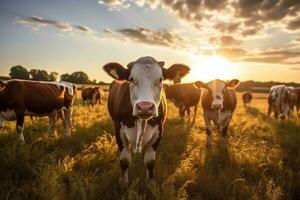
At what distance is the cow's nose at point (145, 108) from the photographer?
148 inches

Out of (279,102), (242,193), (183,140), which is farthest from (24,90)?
(279,102)

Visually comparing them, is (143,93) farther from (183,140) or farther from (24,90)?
(24,90)

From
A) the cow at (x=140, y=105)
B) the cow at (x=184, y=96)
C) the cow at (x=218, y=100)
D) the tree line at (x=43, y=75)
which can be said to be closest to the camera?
the cow at (x=140, y=105)

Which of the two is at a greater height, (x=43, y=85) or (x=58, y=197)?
(x=43, y=85)

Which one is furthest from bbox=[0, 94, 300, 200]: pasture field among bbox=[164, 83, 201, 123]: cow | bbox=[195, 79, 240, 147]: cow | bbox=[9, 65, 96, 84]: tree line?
bbox=[9, 65, 96, 84]: tree line

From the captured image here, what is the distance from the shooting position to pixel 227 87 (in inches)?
329

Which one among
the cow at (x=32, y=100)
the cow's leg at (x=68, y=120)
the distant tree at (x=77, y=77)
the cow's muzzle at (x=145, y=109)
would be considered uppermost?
the cow's muzzle at (x=145, y=109)

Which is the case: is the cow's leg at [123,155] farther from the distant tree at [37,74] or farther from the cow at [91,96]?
the distant tree at [37,74]

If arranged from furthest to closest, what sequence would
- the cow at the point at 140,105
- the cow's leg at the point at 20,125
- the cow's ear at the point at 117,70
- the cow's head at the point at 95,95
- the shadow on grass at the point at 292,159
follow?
the cow's head at the point at 95,95 → the cow's leg at the point at 20,125 → the shadow on grass at the point at 292,159 → the cow's ear at the point at 117,70 → the cow at the point at 140,105

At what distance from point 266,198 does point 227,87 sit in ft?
14.0

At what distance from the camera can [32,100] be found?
852cm

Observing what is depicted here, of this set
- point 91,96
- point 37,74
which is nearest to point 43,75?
point 37,74

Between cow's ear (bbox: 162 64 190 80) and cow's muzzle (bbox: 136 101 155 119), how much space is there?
1.11 meters

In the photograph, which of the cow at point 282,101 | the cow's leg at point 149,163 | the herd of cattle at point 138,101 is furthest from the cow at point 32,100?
the cow at point 282,101
